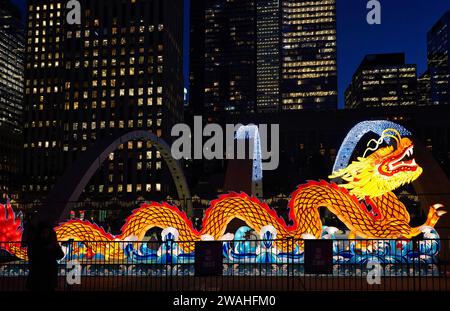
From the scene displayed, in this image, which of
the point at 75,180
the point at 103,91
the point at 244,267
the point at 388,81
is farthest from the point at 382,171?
the point at 388,81

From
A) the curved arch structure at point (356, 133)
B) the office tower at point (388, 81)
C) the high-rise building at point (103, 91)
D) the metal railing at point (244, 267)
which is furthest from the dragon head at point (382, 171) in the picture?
the office tower at point (388, 81)

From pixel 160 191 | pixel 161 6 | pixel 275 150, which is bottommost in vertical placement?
pixel 160 191

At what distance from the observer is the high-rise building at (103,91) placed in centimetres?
10931

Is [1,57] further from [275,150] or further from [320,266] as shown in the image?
[320,266]

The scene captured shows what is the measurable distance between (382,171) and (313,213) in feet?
8.84

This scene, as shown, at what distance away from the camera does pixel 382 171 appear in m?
16.7

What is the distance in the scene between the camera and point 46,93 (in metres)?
115

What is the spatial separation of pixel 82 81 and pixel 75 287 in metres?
106

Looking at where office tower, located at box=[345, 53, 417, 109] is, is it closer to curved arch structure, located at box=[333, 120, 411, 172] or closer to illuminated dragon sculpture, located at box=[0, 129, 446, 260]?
curved arch structure, located at box=[333, 120, 411, 172]

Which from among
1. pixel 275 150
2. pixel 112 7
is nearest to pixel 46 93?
pixel 112 7

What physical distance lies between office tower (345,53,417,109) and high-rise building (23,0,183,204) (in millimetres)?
100456

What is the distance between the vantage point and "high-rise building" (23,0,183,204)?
359 feet

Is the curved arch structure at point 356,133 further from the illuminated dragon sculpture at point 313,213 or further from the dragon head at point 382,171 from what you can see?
the dragon head at point 382,171
